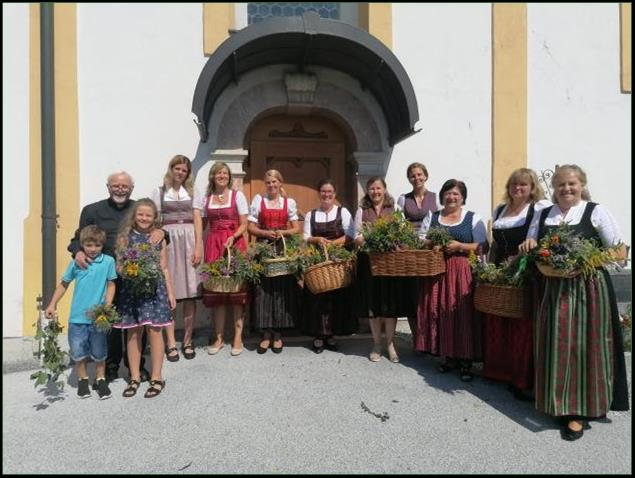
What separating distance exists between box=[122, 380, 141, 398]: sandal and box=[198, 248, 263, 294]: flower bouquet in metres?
0.93

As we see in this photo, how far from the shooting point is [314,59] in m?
5.29

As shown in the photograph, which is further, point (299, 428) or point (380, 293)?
point (380, 293)

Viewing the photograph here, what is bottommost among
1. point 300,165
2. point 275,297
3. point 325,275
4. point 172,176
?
point 275,297

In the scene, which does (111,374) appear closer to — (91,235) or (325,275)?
(91,235)

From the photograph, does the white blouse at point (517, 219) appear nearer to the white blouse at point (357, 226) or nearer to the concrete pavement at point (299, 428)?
the white blouse at point (357, 226)

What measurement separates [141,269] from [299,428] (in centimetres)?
162

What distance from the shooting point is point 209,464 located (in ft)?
8.81

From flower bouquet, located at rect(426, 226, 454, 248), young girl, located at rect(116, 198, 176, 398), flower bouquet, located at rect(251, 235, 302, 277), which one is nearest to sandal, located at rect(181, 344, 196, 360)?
young girl, located at rect(116, 198, 176, 398)

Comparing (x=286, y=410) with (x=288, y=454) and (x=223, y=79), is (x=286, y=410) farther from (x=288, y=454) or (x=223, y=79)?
(x=223, y=79)

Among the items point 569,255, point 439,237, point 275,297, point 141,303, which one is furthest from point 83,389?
point 569,255

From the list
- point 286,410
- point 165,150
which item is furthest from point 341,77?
point 286,410

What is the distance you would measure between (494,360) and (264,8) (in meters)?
5.07

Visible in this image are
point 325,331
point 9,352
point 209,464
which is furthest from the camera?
point 9,352

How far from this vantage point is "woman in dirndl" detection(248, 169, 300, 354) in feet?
14.3
